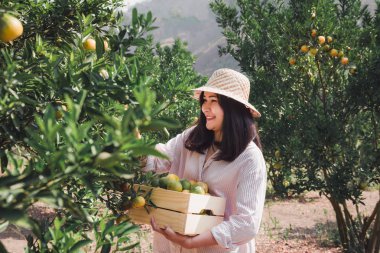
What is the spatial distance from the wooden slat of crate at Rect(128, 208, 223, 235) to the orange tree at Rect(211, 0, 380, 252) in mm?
2934

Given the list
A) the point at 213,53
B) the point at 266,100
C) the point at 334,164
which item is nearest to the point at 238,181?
the point at 334,164

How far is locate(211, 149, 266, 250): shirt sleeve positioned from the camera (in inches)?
80.8

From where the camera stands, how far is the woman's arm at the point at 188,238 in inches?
78.9

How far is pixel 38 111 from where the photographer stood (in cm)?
141

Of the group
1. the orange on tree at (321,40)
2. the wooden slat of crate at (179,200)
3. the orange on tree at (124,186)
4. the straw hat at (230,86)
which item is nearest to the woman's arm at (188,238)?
the wooden slat of crate at (179,200)

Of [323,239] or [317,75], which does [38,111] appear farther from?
[323,239]

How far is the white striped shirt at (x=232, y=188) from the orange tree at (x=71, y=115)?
0.53m

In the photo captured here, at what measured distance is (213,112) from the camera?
7.43 ft

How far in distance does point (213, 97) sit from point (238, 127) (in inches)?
7.7

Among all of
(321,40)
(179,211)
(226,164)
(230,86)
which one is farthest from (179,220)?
(321,40)

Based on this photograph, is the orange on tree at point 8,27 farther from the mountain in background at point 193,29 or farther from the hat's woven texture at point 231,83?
the mountain in background at point 193,29

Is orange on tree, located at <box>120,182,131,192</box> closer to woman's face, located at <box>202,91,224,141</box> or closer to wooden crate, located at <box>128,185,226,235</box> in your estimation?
wooden crate, located at <box>128,185,226,235</box>

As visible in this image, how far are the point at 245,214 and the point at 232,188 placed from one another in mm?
180

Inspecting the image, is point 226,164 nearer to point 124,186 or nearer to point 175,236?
point 175,236
